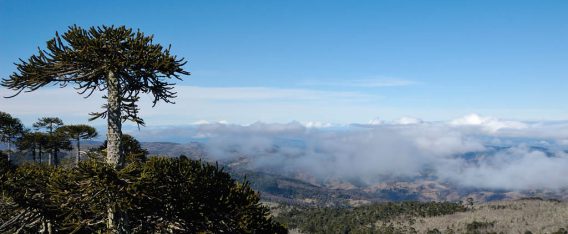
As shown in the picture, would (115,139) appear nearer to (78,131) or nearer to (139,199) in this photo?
(139,199)

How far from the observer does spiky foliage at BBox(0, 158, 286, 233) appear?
38.2 ft

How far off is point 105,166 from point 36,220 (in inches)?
207

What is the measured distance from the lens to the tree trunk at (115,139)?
41.1ft

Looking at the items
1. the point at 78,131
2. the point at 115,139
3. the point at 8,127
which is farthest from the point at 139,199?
the point at 8,127

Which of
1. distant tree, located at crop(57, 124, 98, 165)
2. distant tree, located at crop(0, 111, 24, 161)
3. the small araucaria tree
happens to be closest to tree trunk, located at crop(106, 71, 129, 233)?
the small araucaria tree

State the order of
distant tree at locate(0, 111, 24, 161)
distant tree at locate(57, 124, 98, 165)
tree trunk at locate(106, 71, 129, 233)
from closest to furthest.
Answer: tree trunk at locate(106, 71, 129, 233) < distant tree at locate(57, 124, 98, 165) < distant tree at locate(0, 111, 24, 161)

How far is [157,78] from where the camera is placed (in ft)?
43.2

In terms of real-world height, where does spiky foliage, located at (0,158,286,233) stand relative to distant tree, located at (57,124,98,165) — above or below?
below

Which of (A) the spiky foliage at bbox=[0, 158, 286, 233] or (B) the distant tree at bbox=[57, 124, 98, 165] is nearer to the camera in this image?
(A) the spiky foliage at bbox=[0, 158, 286, 233]

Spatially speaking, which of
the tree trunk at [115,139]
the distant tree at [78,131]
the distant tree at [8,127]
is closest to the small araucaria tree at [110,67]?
the tree trunk at [115,139]

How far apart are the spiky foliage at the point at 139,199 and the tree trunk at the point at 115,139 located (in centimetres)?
26

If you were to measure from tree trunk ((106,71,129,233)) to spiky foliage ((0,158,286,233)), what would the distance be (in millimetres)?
263

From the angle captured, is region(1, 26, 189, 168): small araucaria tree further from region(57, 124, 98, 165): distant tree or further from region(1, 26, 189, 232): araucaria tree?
region(57, 124, 98, 165): distant tree

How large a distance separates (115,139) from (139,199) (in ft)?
6.40
